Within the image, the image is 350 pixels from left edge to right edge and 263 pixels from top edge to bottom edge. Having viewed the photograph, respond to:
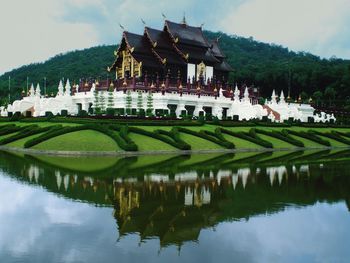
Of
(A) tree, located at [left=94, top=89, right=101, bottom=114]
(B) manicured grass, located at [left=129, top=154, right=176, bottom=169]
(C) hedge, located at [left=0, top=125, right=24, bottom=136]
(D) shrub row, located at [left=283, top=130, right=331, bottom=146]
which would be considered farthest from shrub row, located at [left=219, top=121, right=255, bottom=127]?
(C) hedge, located at [left=0, top=125, right=24, bottom=136]

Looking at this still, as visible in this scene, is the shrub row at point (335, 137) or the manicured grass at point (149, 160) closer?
the manicured grass at point (149, 160)

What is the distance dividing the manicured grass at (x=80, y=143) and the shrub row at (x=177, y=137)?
186 inches

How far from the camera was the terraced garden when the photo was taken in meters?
35.3

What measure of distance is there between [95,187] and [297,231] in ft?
29.9

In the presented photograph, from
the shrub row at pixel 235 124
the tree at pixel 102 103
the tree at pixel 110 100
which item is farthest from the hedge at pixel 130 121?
the tree at pixel 110 100

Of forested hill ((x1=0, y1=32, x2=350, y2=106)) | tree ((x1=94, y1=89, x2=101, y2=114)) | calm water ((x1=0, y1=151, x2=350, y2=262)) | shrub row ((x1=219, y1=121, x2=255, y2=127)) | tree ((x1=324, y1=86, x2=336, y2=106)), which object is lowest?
calm water ((x1=0, y1=151, x2=350, y2=262))

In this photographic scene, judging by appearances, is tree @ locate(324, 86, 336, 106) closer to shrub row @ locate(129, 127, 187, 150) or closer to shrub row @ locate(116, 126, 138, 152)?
shrub row @ locate(129, 127, 187, 150)

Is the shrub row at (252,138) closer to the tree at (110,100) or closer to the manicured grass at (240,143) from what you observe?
the manicured grass at (240,143)

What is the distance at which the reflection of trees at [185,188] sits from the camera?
14852 mm

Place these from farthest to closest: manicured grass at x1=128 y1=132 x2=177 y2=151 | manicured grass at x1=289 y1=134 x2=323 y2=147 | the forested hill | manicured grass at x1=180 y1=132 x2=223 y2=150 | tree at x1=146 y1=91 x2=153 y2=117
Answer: the forested hill < manicured grass at x1=289 y1=134 x2=323 y2=147 < tree at x1=146 y1=91 x2=153 y2=117 < manicured grass at x1=180 y1=132 x2=223 y2=150 < manicured grass at x1=128 y1=132 x2=177 y2=151

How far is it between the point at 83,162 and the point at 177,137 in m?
10.7

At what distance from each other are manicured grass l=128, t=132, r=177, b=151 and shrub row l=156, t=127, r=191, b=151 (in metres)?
0.67

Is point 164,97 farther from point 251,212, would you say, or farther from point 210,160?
point 251,212

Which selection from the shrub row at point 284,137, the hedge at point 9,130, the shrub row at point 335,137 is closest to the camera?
the hedge at point 9,130
